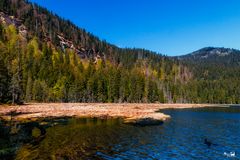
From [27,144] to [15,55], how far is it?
129m

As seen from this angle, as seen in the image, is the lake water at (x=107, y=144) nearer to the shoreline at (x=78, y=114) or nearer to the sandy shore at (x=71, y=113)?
the shoreline at (x=78, y=114)

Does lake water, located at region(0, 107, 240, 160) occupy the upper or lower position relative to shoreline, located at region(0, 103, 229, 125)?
lower

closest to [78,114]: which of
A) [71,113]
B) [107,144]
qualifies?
[71,113]

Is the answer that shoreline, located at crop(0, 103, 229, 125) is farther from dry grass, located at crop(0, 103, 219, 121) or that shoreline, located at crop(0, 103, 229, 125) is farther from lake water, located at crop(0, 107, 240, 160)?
lake water, located at crop(0, 107, 240, 160)

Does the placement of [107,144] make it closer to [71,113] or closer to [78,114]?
[78,114]

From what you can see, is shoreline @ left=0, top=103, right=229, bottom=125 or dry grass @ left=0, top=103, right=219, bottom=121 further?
dry grass @ left=0, top=103, right=219, bottom=121

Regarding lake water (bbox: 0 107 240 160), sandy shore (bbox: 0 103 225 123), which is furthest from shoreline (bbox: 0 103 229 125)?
lake water (bbox: 0 107 240 160)

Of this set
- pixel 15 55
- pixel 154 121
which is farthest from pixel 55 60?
pixel 154 121

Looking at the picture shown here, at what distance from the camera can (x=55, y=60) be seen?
175875 millimetres

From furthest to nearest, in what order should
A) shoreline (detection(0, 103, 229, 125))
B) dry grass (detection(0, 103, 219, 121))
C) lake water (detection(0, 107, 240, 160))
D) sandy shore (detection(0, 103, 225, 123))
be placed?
dry grass (detection(0, 103, 219, 121))
sandy shore (detection(0, 103, 225, 123))
shoreline (detection(0, 103, 229, 125))
lake water (detection(0, 107, 240, 160))

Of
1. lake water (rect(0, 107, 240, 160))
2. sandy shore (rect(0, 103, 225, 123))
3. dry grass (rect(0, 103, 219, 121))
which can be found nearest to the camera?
lake water (rect(0, 107, 240, 160))

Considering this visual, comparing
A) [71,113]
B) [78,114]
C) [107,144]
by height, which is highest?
[71,113]

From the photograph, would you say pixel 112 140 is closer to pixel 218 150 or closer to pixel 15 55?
pixel 218 150

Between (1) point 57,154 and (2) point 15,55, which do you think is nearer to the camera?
(1) point 57,154
